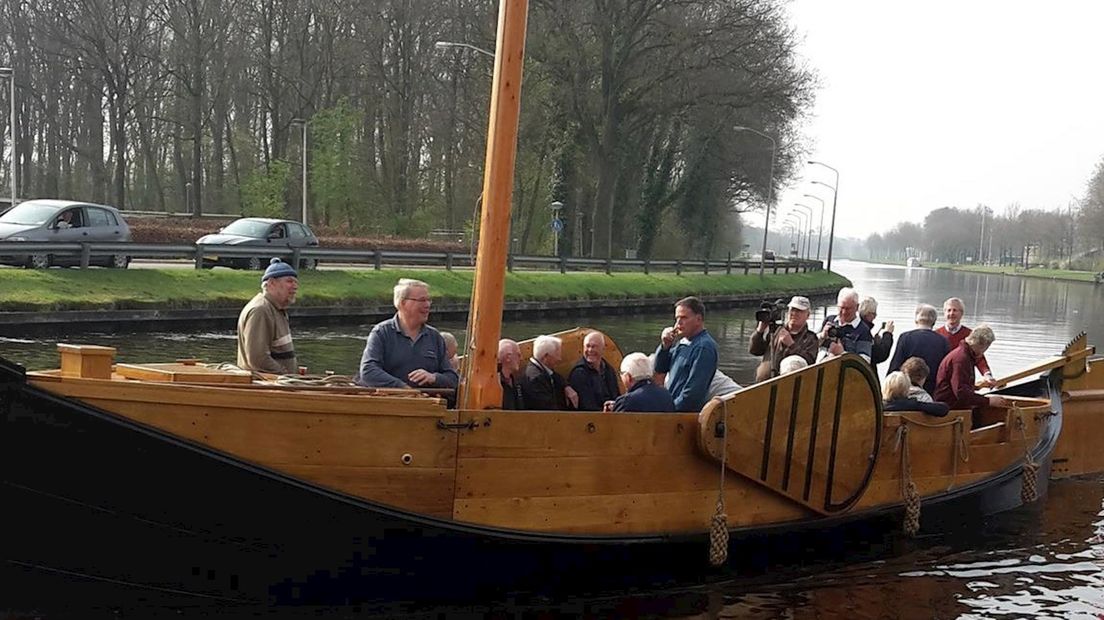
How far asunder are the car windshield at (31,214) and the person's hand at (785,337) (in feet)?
71.5

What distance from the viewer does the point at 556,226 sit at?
4500 centimetres

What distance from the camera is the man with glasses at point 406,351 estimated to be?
7.57 m

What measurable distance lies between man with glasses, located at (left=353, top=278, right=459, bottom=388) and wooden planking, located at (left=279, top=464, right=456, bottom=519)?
766mm

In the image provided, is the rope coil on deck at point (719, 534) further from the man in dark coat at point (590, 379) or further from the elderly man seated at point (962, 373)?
the elderly man seated at point (962, 373)

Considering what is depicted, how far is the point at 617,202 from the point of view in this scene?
51344 millimetres

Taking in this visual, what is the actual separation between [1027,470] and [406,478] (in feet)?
24.1

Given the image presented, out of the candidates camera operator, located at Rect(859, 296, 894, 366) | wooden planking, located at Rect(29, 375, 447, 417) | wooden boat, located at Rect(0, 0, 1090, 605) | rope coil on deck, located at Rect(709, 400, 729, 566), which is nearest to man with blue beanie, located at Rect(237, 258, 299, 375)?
wooden boat, located at Rect(0, 0, 1090, 605)

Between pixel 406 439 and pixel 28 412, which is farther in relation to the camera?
pixel 406 439

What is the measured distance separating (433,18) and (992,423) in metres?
39.5

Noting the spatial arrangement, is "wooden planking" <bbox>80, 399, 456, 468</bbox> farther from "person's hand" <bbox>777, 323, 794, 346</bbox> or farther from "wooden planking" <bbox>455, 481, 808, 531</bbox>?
"person's hand" <bbox>777, 323, 794, 346</bbox>

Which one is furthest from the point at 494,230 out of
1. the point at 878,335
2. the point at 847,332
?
the point at 878,335

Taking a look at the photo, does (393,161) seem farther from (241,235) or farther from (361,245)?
(241,235)

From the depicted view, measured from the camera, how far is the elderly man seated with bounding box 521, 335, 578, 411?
27.8 feet

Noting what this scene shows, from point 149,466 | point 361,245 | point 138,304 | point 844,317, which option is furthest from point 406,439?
point 361,245
